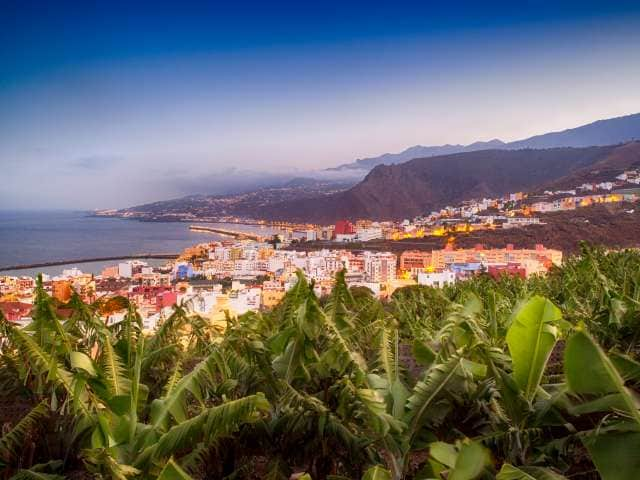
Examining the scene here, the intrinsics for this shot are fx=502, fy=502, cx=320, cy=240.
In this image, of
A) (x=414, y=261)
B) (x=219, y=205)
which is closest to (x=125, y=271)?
(x=414, y=261)

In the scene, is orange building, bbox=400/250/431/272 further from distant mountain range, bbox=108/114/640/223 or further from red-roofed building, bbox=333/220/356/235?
distant mountain range, bbox=108/114/640/223

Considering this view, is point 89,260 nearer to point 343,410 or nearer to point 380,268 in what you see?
point 380,268

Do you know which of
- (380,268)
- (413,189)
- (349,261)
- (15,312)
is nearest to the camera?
(15,312)

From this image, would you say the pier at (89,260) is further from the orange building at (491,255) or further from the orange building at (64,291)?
the orange building at (64,291)

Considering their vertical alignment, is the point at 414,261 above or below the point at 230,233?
below

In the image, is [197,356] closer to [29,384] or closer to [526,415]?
[29,384]

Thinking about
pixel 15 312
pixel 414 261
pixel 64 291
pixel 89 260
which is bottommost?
pixel 414 261

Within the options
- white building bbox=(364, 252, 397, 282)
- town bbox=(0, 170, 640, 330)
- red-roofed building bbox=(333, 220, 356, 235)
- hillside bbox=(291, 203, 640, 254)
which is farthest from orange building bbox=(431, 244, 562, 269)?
red-roofed building bbox=(333, 220, 356, 235)
